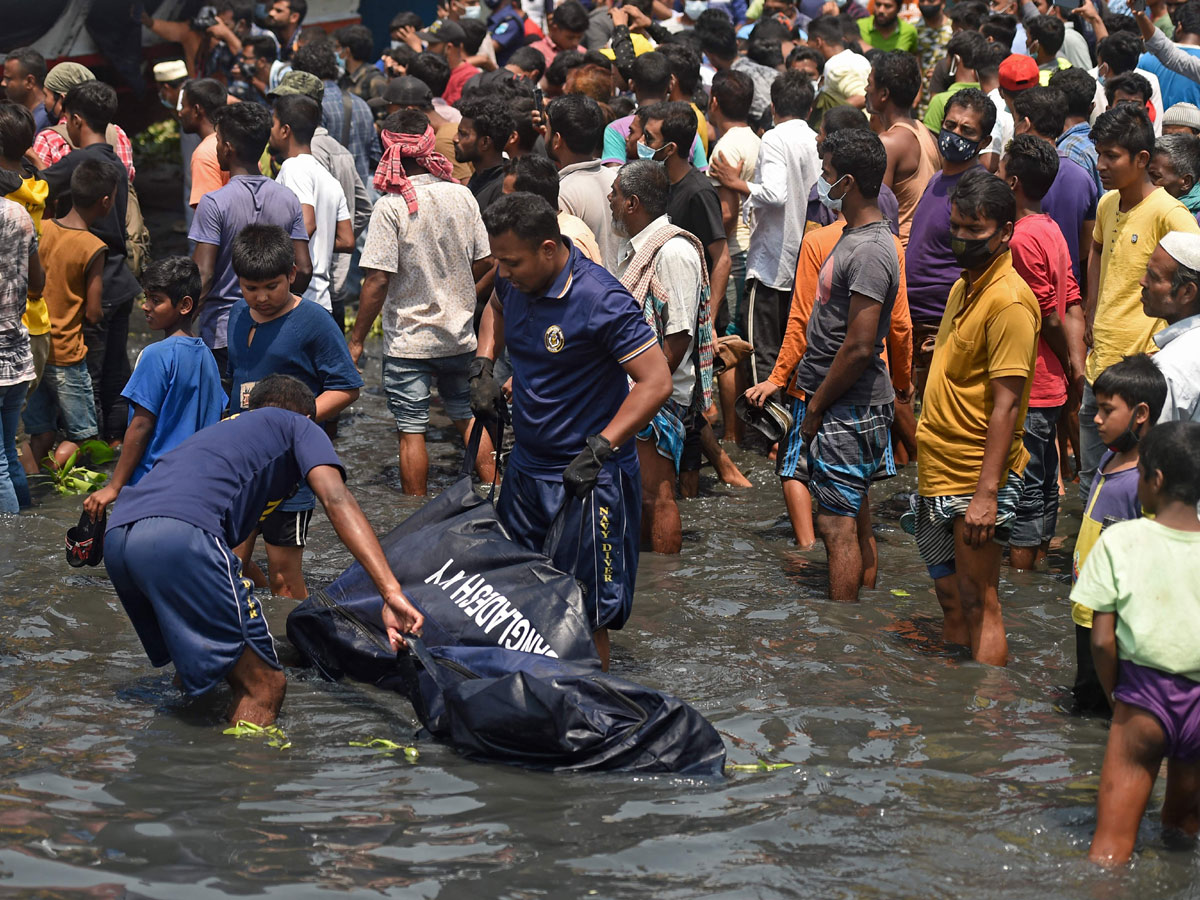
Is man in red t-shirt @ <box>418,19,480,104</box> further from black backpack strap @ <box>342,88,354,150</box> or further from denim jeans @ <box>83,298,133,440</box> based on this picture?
denim jeans @ <box>83,298,133,440</box>

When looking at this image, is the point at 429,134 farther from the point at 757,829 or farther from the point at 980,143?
the point at 757,829

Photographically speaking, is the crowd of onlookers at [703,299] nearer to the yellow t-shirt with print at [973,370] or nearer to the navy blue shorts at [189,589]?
the yellow t-shirt with print at [973,370]

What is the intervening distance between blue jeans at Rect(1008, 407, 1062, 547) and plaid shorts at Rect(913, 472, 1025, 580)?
121 cm

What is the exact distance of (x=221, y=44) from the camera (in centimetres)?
1331

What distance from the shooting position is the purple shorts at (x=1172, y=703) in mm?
4133

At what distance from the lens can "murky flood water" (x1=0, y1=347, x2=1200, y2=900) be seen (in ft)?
13.1

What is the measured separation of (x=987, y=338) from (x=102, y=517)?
3.68 meters

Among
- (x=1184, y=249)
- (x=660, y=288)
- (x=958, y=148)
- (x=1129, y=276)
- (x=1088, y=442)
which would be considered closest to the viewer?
(x=1184, y=249)

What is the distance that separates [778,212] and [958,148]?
5.12ft

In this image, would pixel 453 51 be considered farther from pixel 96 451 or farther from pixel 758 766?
pixel 758 766

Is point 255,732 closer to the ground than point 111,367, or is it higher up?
closer to the ground

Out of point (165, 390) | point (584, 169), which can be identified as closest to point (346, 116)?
point (584, 169)

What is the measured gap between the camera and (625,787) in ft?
15.1

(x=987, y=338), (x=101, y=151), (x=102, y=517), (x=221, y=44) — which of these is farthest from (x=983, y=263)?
(x=221, y=44)
